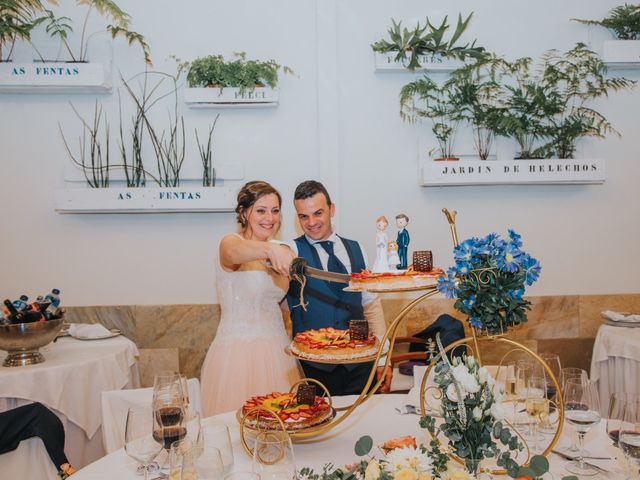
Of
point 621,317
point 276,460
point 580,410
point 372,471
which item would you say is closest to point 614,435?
point 580,410

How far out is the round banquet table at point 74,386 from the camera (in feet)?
9.17

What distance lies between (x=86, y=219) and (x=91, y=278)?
1.25 ft

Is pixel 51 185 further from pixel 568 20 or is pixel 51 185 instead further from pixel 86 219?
pixel 568 20

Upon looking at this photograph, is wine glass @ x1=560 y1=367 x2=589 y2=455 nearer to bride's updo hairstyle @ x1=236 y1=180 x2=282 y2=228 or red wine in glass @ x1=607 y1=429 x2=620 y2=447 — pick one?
red wine in glass @ x1=607 y1=429 x2=620 y2=447

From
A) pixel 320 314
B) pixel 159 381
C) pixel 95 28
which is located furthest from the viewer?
pixel 95 28

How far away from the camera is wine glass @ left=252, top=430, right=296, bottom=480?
1.14 meters

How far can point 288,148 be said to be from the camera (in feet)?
13.2

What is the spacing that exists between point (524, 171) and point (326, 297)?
1.74 m

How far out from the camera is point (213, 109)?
3979 mm

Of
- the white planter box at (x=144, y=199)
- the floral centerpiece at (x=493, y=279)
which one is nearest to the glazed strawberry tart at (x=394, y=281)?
the floral centerpiece at (x=493, y=279)

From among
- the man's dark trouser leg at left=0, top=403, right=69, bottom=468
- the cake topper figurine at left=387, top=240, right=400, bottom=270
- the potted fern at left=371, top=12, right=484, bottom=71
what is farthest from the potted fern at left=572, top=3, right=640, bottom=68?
the man's dark trouser leg at left=0, top=403, right=69, bottom=468

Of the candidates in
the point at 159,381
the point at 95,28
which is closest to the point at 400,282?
the point at 159,381

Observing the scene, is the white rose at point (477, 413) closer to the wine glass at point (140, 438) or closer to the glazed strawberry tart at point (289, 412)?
the glazed strawberry tart at point (289, 412)

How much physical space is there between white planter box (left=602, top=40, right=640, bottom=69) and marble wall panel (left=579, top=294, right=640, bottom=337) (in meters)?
1.53
